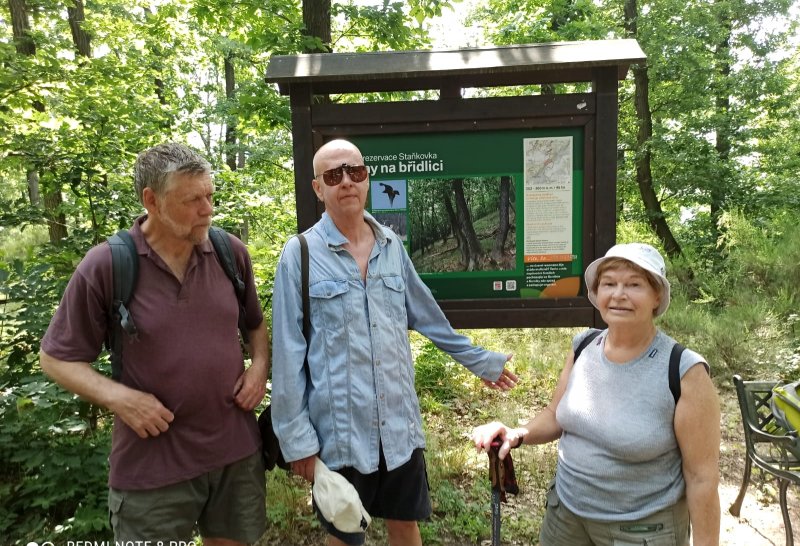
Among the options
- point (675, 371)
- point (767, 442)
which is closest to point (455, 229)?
point (675, 371)

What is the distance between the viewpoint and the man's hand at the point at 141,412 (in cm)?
191

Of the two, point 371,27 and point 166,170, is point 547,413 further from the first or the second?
point 371,27

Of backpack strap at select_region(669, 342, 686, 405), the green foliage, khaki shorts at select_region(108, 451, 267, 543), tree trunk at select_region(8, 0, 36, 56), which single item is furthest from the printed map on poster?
tree trunk at select_region(8, 0, 36, 56)

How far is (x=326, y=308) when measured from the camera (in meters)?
2.11

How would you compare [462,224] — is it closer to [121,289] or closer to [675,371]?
[675,371]

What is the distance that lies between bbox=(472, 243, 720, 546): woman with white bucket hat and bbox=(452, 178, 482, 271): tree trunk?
107cm

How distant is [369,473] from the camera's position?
213 centimetres

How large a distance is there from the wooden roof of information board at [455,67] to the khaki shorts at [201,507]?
1944 mm

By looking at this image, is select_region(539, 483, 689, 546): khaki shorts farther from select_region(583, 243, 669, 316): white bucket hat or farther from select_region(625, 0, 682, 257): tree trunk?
select_region(625, 0, 682, 257): tree trunk

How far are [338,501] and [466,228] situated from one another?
162 cm

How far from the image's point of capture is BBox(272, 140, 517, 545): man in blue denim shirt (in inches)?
81.4

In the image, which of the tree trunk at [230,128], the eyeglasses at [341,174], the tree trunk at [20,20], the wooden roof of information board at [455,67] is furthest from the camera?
the tree trunk at [230,128]

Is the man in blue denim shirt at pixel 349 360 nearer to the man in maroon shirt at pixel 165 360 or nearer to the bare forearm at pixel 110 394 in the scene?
the man in maroon shirt at pixel 165 360

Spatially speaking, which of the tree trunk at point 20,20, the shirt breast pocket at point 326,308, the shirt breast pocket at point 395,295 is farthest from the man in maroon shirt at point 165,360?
the tree trunk at point 20,20
